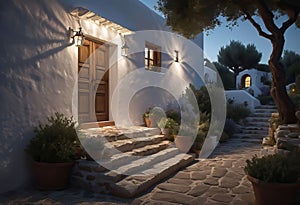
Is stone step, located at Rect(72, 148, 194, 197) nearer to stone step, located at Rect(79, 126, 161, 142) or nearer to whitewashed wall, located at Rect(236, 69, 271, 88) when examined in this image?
stone step, located at Rect(79, 126, 161, 142)

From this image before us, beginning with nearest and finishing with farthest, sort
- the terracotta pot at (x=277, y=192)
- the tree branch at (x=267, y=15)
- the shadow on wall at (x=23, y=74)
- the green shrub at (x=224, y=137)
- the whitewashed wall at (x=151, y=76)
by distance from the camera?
the terracotta pot at (x=277, y=192) < the shadow on wall at (x=23, y=74) < the tree branch at (x=267, y=15) < the whitewashed wall at (x=151, y=76) < the green shrub at (x=224, y=137)

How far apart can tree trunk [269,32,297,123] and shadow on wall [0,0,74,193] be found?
15.6ft

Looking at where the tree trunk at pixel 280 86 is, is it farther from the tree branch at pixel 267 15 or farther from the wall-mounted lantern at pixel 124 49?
the wall-mounted lantern at pixel 124 49

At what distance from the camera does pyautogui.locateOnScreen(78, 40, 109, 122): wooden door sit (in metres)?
6.22

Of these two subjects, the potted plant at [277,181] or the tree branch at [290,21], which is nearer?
the potted plant at [277,181]

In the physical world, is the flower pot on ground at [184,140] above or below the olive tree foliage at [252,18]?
below

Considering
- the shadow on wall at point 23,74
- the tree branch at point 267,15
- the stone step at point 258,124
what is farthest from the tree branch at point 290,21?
the stone step at point 258,124

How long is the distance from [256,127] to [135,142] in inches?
262

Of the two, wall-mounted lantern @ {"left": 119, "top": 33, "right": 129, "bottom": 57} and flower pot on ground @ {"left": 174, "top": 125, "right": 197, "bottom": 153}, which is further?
wall-mounted lantern @ {"left": 119, "top": 33, "right": 129, "bottom": 57}

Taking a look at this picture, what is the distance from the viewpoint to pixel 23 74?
4527mm

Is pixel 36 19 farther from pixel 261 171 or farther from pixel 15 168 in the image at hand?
pixel 261 171

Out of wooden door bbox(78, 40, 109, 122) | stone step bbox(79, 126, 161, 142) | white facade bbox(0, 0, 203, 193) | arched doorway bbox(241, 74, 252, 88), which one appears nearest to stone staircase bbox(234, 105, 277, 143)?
stone step bbox(79, 126, 161, 142)

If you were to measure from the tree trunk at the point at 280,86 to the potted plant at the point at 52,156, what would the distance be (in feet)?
15.0

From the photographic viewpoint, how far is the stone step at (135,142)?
17.5 feet
